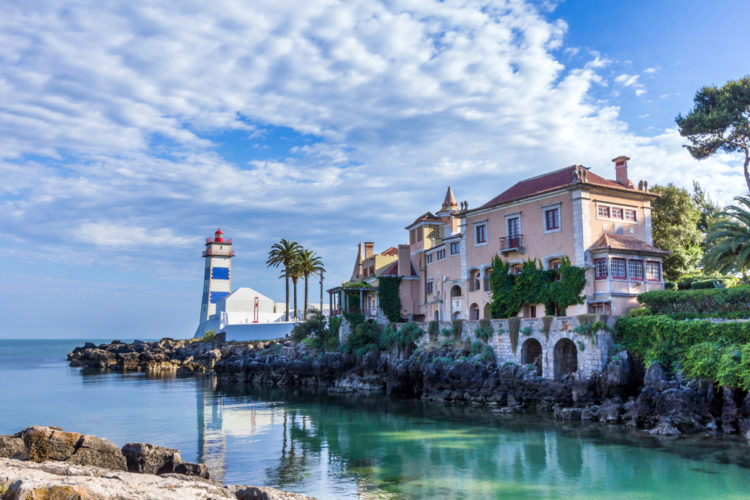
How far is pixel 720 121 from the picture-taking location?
38.5 metres

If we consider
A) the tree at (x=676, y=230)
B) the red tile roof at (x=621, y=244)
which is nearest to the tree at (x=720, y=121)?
the tree at (x=676, y=230)

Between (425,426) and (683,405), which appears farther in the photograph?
(425,426)

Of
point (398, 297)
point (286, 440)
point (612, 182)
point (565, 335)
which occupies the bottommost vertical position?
point (286, 440)

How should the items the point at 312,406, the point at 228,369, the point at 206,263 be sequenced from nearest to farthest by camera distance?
the point at 312,406 < the point at 228,369 < the point at 206,263

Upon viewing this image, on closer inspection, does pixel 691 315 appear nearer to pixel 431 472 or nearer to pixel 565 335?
pixel 565 335

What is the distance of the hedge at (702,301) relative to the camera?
Answer: 2570 centimetres

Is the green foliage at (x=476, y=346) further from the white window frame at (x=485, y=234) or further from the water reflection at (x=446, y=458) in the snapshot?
the white window frame at (x=485, y=234)

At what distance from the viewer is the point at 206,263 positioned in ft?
263

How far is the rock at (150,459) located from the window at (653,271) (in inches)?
1144

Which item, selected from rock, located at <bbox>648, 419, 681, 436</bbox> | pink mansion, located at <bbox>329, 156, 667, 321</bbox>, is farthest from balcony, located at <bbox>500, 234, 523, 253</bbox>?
rock, located at <bbox>648, 419, 681, 436</bbox>

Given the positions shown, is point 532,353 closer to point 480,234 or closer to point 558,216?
point 558,216

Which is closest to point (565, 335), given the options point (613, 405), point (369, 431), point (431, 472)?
point (613, 405)

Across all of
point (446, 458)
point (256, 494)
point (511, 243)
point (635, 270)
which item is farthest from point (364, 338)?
point (256, 494)

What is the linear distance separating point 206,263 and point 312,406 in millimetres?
50507
